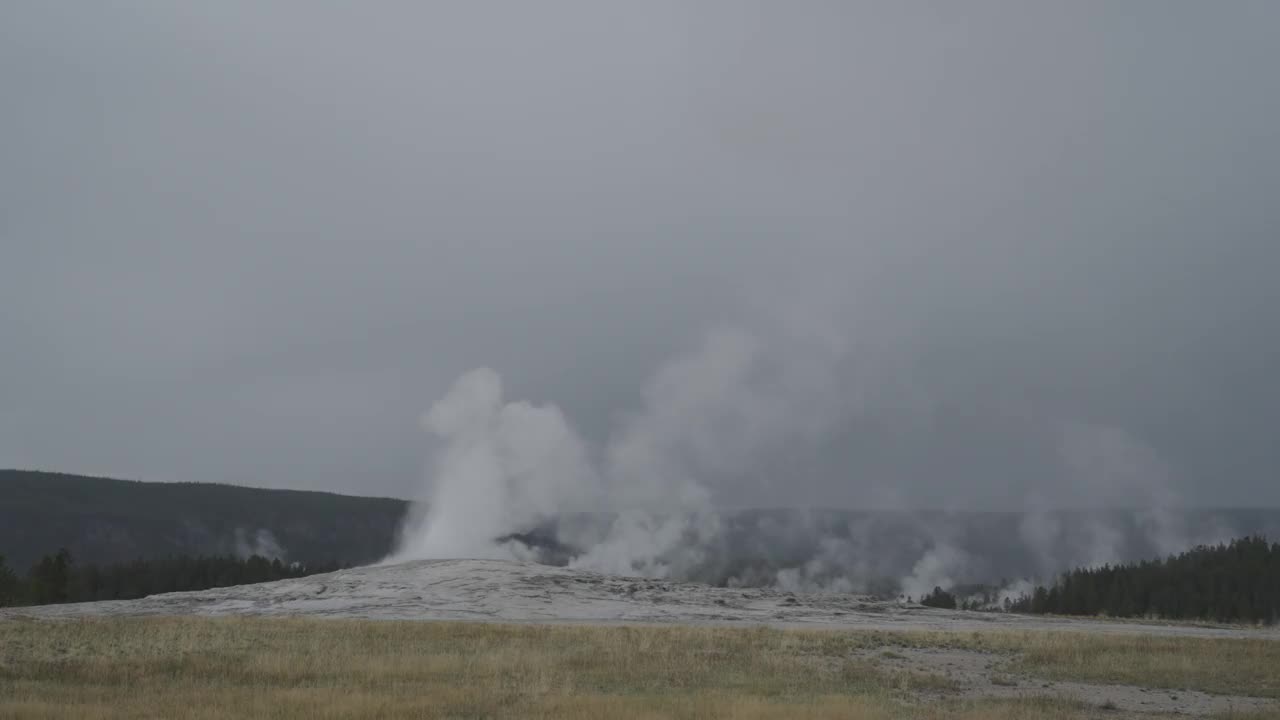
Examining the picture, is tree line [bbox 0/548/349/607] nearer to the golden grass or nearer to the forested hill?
the forested hill

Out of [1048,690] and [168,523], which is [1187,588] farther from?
[168,523]

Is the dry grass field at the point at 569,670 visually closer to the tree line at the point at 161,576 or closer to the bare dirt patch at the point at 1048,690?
the bare dirt patch at the point at 1048,690

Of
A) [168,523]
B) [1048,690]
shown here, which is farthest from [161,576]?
[1048,690]

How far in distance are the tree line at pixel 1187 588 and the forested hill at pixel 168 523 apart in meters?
128

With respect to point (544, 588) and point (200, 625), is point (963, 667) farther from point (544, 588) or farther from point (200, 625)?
point (544, 588)

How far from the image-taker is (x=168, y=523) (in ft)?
578

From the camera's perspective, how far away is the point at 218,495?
7426 inches

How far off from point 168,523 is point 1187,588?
15779 cm

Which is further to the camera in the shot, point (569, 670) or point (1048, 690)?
point (569, 670)

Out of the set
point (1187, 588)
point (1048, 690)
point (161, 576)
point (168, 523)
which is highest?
point (168, 523)

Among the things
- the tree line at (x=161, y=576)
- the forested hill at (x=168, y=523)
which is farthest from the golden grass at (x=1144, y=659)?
the forested hill at (x=168, y=523)

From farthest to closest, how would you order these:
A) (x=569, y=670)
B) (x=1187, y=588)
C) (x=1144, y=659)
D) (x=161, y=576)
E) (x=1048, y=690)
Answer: (x=161, y=576) < (x=1187, y=588) < (x=1144, y=659) < (x=569, y=670) < (x=1048, y=690)

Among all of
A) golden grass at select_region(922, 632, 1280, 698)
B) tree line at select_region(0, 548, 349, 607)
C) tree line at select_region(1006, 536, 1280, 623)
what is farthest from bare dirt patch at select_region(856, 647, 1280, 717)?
tree line at select_region(0, 548, 349, 607)

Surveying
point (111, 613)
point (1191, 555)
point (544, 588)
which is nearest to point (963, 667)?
point (544, 588)
